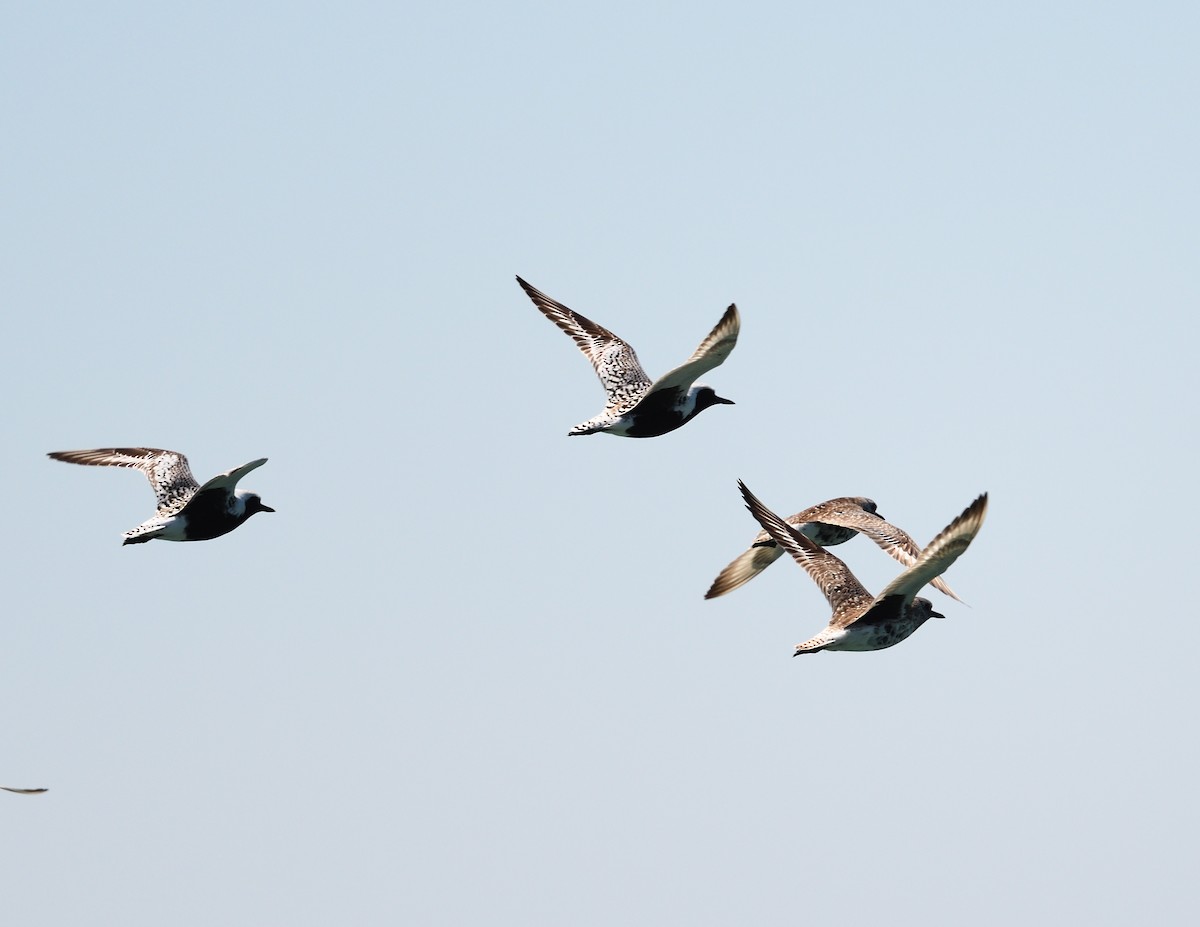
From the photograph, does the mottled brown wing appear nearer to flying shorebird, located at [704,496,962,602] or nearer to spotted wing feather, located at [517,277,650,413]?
spotted wing feather, located at [517,277,650,413]

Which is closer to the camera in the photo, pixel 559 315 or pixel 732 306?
pixel 732 306

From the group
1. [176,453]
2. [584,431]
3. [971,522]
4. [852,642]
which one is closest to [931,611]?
[852,642]

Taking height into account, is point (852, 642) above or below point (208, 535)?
below

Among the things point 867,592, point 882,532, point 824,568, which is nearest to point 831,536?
point 882,532

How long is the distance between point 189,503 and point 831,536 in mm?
9416

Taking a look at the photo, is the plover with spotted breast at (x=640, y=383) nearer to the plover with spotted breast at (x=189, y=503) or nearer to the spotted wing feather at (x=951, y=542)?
the plover with spotted breast at (x=189, y=503)

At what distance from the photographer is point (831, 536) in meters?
28.9

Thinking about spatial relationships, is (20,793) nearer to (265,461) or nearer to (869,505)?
(265,461)

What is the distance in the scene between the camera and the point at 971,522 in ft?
62.2

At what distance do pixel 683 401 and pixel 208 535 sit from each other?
6738 mm

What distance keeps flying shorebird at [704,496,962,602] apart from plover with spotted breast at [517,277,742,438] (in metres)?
2.52

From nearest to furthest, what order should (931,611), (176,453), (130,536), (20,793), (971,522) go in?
1. (971,522)
2. (20,793)
3. (931,611)
4. (130,536)
5. (176,453)

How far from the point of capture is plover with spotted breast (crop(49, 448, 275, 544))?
84.6ft

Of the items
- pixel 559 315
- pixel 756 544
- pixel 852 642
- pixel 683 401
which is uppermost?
pixel 559 315
